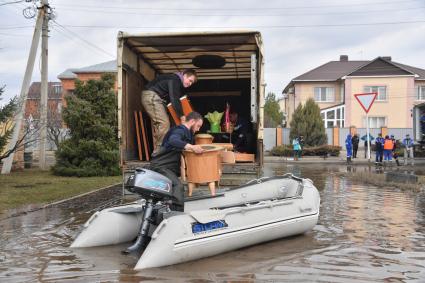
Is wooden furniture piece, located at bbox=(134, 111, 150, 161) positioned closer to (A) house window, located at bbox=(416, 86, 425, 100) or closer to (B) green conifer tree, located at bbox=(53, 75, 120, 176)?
(B) green conifer tree, located at bbox=(53, 75, 120, 176)

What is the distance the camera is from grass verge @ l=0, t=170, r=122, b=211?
450 inches

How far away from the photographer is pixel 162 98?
9547 millimetres

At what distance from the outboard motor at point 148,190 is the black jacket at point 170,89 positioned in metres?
3.15

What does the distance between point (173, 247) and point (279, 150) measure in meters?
28.3

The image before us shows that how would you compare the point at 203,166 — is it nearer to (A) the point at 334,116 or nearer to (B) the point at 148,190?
(B) the point at 148,190

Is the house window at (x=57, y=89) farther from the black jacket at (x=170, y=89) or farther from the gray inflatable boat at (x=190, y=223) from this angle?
the gray inflatable boat at (x=190, y=223)

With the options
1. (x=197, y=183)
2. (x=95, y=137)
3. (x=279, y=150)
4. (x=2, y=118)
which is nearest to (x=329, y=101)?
(x=279, y=150)

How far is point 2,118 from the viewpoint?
45.0 feet

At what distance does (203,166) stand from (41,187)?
26.1ft

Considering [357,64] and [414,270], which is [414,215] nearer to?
[414,270]

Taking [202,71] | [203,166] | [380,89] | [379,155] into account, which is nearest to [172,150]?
[203,166]

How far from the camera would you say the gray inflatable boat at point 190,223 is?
581cm

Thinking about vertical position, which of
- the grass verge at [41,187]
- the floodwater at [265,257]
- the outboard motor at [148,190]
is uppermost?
the outboard motor at [148,190]

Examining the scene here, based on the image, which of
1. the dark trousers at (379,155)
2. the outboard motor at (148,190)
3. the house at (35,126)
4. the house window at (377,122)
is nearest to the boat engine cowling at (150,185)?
the outboard motor at (148,190)
